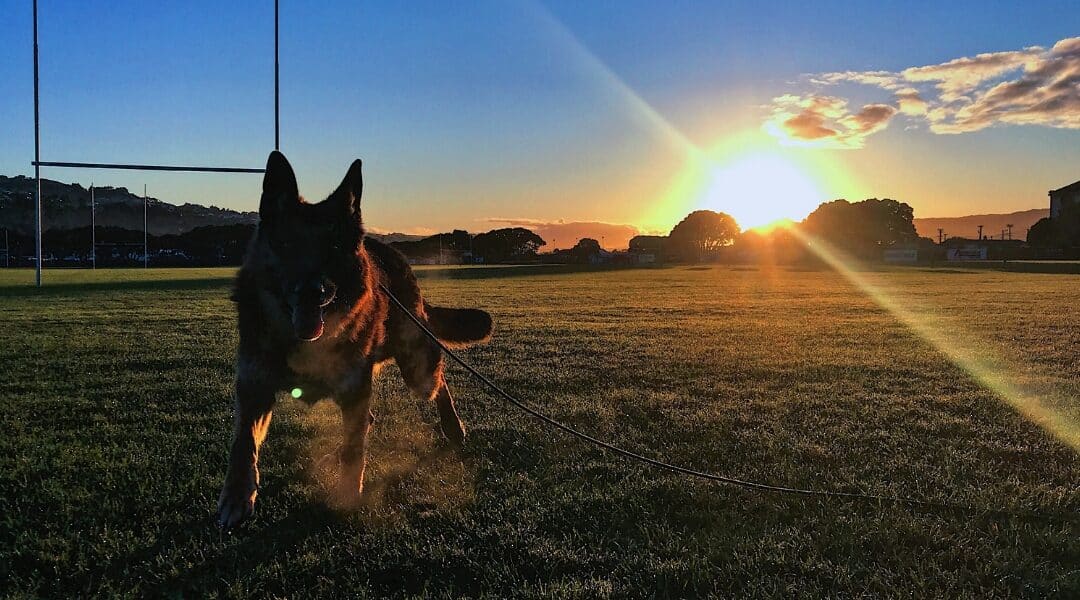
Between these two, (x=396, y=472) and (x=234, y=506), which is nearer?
(x=234, y=506)

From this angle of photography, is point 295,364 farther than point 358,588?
Yes

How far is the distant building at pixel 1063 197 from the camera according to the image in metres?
88.1

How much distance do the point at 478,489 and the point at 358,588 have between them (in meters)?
1.25

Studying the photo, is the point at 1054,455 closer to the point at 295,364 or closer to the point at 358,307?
the point at 358,307

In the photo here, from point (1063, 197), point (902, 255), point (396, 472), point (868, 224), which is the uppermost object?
point (1063, 197)

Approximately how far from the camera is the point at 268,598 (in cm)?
276

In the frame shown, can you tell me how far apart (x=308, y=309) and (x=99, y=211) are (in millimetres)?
187061

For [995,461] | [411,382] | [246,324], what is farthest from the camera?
[411,382]

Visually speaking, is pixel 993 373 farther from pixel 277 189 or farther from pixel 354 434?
pixel 277 189

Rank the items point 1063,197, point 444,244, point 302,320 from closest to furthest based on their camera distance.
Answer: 1. point 302,320
2. point 1063,197
3. point 444,244

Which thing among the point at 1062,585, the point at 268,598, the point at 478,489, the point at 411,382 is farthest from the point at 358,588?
the point at 1062,585

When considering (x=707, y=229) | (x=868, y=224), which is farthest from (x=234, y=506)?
(x=707, y=229)

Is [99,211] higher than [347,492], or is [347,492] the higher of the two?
[99,211]

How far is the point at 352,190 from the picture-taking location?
373 cm
